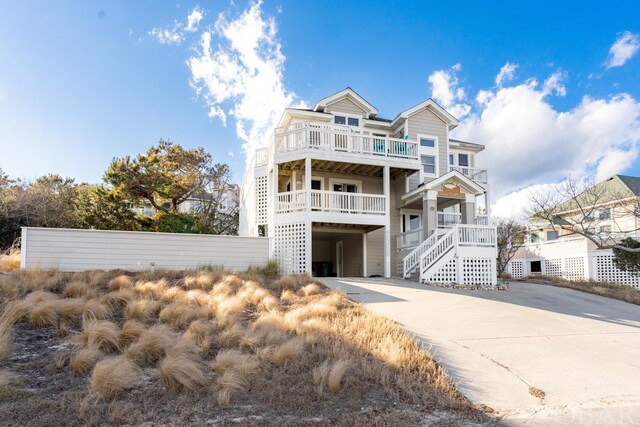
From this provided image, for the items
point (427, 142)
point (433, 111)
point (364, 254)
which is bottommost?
point (364, 254)

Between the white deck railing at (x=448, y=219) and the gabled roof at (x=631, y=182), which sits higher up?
the gabled roof at (x=631, y=182)

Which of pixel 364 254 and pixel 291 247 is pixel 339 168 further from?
pixel 291 247

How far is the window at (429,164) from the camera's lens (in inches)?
795

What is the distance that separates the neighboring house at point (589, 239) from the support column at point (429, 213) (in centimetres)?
633

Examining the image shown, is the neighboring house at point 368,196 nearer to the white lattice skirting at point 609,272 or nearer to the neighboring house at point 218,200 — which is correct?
the neighboring house at point 218,200

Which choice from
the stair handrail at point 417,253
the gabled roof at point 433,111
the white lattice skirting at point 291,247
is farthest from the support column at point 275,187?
the gabled roof at point 433,111

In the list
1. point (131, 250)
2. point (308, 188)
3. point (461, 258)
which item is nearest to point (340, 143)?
point (308, 188)

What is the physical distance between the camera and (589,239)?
19188mm

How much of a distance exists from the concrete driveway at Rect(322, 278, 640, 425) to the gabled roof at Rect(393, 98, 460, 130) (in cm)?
1099

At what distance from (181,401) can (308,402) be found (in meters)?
1.39

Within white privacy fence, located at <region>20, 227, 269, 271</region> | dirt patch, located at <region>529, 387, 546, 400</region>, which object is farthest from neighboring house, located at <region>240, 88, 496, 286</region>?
dirt patch, located at <region>529, 387, 546, 400</region>

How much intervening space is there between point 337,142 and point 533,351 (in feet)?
39.7

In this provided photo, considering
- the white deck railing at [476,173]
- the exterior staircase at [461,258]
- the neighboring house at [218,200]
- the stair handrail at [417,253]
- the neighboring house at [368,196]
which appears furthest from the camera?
the neighboring house at [218,200]

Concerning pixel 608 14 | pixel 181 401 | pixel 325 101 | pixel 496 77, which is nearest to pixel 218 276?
pixel 181 401
